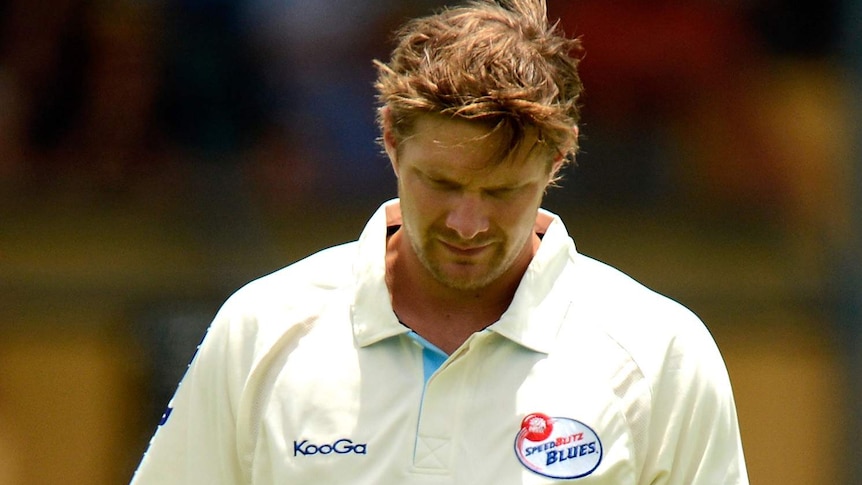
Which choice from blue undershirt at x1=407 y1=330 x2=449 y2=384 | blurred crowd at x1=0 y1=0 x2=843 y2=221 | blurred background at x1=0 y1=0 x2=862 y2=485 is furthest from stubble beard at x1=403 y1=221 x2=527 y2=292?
blurred crowd at x1=0 y1=0 x2=843 y2=221

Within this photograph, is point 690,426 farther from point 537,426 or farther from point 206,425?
point 206,425

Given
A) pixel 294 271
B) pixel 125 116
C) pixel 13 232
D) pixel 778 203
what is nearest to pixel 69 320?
pixel 13 232

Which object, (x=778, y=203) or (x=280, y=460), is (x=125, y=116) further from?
(x=280, y=460)

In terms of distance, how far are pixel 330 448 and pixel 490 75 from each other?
0.66 metres

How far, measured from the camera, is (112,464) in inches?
212

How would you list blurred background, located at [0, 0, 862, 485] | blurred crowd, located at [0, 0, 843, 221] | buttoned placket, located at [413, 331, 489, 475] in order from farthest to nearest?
1. blurred crowd, located at [0, 0, 843, 221]
2. blurred background, located at [0, 0, 862, 485]
3. buttoned placket, located at [413, 331, 489, 475]

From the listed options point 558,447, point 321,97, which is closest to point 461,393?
point 558,447

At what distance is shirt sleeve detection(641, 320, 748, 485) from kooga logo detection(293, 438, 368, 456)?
18.5 inches

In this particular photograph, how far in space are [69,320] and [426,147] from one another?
3.60 metres

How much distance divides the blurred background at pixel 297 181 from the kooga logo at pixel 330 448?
3.15 m

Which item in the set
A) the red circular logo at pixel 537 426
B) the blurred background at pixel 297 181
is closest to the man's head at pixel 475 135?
the red circular logo at pixel 537 426

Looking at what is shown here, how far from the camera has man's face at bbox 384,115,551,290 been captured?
2242mm

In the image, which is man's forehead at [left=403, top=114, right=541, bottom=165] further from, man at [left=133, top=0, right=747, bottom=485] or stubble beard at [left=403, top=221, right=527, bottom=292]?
stubble beard at [left=403, top=221, right=527, bottom=292]

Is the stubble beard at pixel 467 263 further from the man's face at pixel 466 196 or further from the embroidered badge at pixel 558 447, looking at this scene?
the embroidered badge at pixel 558 447
